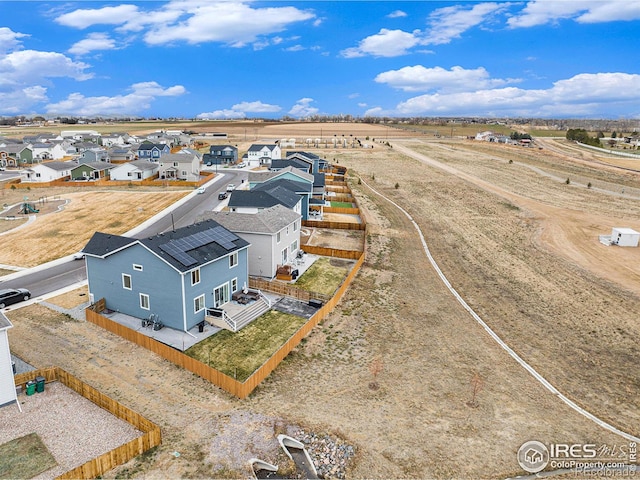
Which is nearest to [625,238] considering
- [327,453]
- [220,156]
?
[327,453]

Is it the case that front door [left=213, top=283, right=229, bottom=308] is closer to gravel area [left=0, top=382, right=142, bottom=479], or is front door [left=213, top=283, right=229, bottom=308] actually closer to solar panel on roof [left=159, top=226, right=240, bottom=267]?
solar panel on roof [left=159, top=226, right=240, bottom=267]

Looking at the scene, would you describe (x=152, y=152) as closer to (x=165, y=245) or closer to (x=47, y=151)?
(x=47, y=151)

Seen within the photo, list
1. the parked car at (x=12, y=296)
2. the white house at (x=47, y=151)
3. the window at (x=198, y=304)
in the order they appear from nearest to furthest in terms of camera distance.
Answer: the window at (x=198, y=304)
the parked car at (x=12, y=296)
the white house at (x=47, y=151)

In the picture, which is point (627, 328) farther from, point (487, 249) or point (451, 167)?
point (451, 167)

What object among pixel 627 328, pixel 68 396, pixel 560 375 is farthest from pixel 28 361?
pixel 627 328

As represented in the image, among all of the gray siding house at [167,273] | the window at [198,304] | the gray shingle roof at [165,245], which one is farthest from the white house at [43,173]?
the window at [198,304]

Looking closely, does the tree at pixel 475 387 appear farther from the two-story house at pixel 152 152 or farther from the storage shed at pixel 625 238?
the two-story house at pixel 152 152
